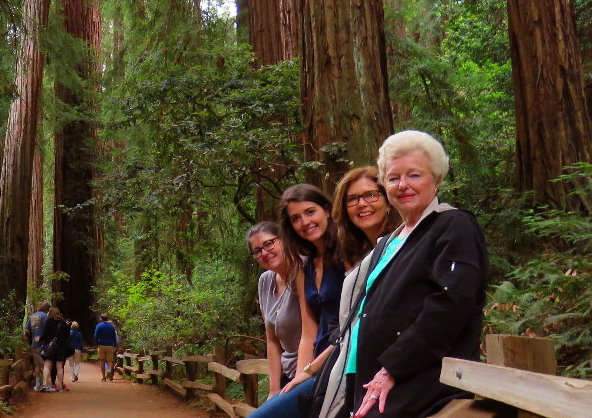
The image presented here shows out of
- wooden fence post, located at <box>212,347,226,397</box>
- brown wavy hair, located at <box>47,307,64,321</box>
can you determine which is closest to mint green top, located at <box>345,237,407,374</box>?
wooden fence post, located at <box>212,347,226,397</box>

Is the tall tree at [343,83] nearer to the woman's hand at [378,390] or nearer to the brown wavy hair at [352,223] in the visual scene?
the brown wavy hair at [352,223]

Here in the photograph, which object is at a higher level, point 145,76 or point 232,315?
point 145,76

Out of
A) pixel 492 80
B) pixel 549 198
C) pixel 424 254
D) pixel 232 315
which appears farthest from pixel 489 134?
pixel 424 254

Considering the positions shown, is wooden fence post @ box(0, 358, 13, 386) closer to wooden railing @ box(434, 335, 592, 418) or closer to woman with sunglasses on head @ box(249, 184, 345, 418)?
woman with sunglasses on head @ box(249, 184, 345, 418)

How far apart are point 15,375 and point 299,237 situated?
1061 centimetres

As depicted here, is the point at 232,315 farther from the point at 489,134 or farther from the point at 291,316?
the point at 291,316

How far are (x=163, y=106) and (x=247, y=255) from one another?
8.55ft

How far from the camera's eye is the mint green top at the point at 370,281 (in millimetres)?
2523

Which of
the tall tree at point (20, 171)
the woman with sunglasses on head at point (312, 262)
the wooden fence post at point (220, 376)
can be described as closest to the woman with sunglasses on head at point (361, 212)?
the woman with sunglasses on head at point (312, 262)

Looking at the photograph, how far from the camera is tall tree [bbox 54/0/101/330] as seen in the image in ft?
75.3

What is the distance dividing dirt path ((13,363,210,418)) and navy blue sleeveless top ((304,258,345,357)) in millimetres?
7343

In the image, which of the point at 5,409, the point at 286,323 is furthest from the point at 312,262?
the point at 5,409

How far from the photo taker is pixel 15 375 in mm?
12820

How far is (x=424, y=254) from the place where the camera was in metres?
2.31
